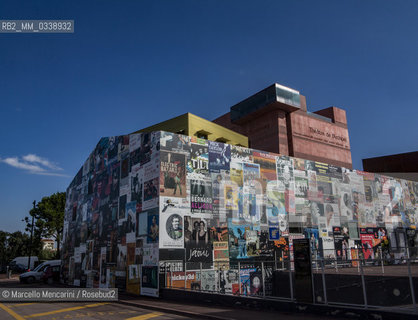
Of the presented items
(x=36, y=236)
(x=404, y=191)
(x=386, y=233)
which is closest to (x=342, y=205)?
(x=386, y=233)

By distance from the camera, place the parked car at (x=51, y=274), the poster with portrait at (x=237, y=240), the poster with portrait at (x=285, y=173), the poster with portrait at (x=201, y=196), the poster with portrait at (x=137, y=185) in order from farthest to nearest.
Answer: the parked car at (x=51, y=274) < the poster with portrait at (x=285, y=173) < the poster with portrait at (x=237, y=240) < the poster with portrait at (x=137, y=185) < the poster with portrait at (x=201, y=196)

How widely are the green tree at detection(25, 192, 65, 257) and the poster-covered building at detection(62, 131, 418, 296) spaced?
79.2ft

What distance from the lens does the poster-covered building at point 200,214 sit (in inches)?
853

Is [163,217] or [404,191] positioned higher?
[404,191]

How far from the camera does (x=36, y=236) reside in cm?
5978

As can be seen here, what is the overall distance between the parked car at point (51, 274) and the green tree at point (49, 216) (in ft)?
76.3

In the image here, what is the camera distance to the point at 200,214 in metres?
23.0

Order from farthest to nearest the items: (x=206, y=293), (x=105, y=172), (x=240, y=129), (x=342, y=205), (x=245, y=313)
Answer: (x=240, y=129), (x=342, y=205), (x=105, y=172), (x=206, y=293), (x=245, y=313)

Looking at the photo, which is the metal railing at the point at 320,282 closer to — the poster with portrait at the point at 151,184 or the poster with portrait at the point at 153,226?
the poster with portrait at the point at 153,226

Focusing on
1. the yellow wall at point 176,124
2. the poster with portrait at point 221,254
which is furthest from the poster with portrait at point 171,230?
the yellow wall at point 176,124

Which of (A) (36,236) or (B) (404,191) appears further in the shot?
(A) (36,236)

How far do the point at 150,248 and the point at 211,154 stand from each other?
27.1 feet

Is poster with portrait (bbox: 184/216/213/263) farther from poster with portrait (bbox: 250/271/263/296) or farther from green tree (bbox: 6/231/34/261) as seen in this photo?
green tree (bbox: 6/231/34/261)

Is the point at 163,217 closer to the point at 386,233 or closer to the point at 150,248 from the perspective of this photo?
the point at 150,248
